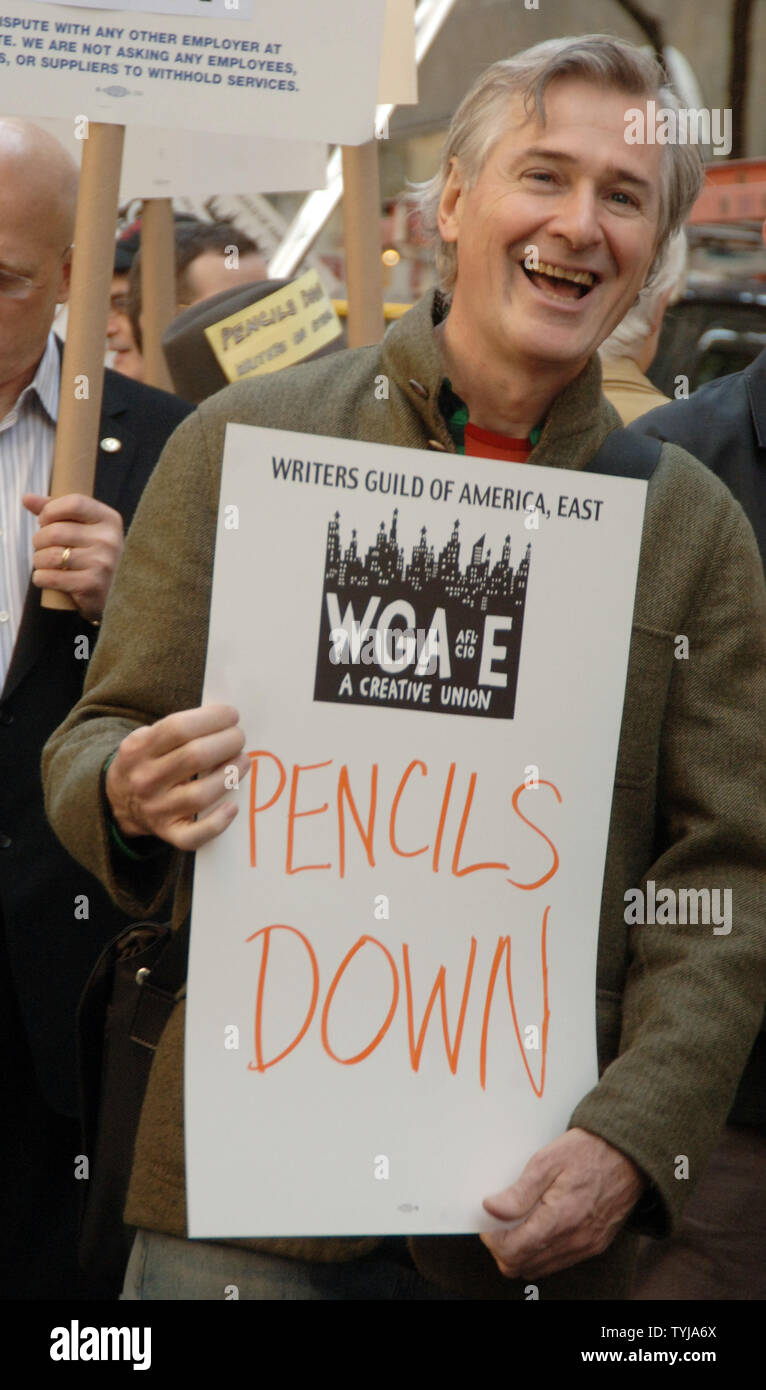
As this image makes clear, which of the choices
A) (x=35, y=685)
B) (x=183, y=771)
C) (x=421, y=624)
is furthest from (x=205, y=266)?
(x=183, y=771)

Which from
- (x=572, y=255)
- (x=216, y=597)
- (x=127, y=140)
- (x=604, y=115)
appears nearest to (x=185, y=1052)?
(x=216, y=597)

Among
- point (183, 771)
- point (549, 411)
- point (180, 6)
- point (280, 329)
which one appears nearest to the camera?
point (183, 771)

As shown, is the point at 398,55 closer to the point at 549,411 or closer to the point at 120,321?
the point at 549,411

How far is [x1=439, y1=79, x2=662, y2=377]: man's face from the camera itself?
69.4 inches

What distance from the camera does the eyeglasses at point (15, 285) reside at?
2.56 m

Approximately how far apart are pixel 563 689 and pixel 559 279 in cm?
46

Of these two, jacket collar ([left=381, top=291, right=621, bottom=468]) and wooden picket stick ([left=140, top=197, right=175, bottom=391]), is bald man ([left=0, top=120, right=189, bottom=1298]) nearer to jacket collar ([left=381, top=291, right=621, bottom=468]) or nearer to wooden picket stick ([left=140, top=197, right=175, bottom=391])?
wooden picket stick ([left=140, top=197, right=175, bottom=391])

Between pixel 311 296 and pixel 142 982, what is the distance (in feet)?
5.98

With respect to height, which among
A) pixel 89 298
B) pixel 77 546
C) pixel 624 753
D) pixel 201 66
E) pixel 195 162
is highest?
pixel 195 162

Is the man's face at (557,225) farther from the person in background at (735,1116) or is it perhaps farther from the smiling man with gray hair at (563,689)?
the person in background at (735,1116)

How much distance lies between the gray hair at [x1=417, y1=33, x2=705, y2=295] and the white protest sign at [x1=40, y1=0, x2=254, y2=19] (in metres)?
0.43

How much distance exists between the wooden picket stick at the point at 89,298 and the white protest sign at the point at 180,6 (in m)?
0.14

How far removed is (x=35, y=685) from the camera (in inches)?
99.7

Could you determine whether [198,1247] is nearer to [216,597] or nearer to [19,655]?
[216,597]
